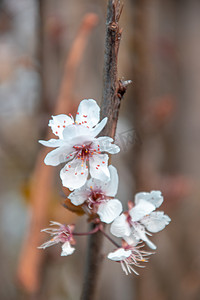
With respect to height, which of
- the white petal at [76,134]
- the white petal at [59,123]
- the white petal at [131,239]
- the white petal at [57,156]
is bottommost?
the white petal at [131,239]

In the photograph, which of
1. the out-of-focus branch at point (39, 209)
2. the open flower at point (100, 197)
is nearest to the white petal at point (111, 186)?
the open flower at point (100, 197)

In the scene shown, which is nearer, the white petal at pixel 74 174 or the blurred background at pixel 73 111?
the white petal at pixel 74 174

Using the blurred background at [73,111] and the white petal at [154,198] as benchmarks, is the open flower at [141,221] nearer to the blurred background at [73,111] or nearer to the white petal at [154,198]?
the white petal at [154,198]

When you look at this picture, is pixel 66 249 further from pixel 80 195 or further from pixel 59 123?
pixel 59 123

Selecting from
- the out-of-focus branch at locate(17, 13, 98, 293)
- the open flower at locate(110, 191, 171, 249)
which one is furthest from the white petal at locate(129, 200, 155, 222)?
the out-of-focus branch at locate(17, 13, 98, 293)

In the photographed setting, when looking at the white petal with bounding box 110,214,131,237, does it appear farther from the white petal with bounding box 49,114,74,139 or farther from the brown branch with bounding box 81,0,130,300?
the white petal with bounding box 49,114,74,139

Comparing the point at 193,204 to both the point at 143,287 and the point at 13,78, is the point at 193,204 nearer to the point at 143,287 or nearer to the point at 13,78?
the point at 143,287

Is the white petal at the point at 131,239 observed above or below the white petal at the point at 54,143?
below
